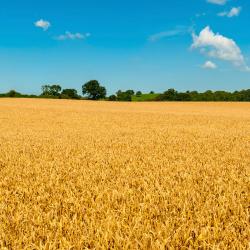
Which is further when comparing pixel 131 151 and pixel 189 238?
pixel 131 151

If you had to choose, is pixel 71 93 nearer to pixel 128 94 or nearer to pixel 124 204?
pixel 128 94

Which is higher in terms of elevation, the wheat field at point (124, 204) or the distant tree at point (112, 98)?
the wheat field at point (124, 204)

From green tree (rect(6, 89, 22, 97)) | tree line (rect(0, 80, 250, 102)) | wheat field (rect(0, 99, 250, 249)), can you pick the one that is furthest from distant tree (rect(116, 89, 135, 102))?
wheat field (rect(0, 99, 250, 249))

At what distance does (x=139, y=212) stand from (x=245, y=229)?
1022 millimetres

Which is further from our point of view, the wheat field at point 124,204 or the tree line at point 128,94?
the tree line at point 128,94

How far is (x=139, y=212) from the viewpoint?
3717mm

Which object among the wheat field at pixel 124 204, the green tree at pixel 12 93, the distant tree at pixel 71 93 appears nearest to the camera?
the wheat field at pixel 124 204

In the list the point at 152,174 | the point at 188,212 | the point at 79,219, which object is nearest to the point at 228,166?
the point at 152,174

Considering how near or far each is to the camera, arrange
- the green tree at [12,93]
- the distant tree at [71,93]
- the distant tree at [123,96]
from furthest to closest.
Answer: the distant tree at [71,93] → the distant tree at [123,96] → the green tree at [12,93]

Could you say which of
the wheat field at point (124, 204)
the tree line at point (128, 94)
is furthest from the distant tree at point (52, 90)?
the wheat field at point (124, 204)

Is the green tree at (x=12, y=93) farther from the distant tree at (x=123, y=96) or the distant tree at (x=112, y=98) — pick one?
the distant tree at (x=123, y=96)

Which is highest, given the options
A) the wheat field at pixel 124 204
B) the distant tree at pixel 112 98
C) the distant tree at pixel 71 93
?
the distant tree at pixel 71 93

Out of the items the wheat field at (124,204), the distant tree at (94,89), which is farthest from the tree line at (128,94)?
the wheat field at (124,204)

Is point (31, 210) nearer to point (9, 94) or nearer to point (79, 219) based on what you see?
point (79, 219)
